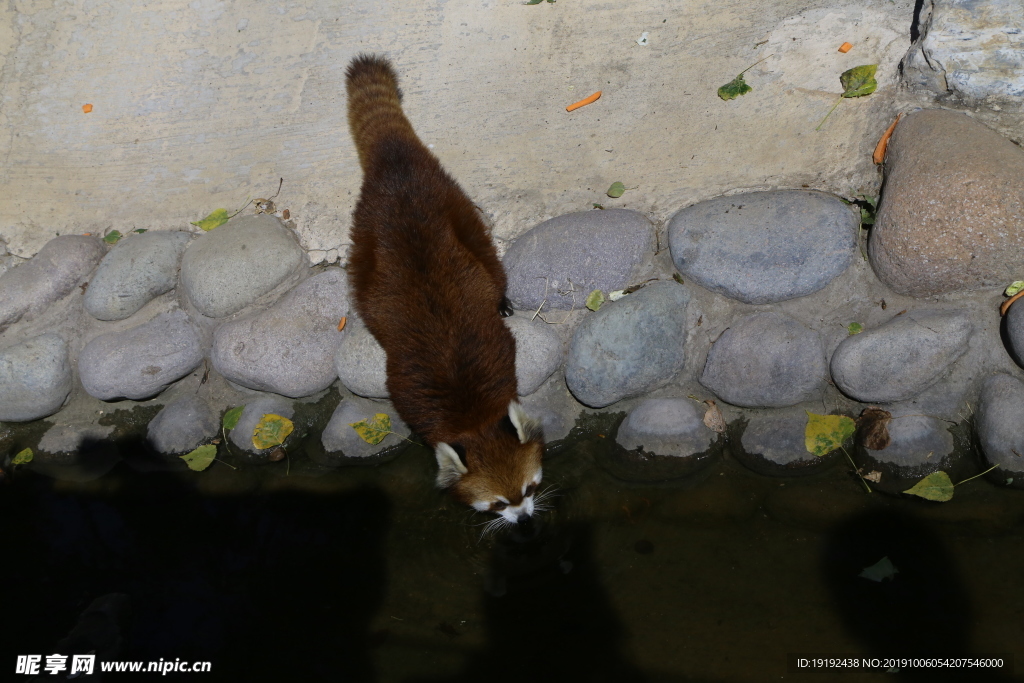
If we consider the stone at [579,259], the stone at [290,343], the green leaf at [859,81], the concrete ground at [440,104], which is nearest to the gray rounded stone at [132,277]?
the concrete ground at [440,104]

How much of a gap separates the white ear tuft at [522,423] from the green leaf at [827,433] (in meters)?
Result: 1.57

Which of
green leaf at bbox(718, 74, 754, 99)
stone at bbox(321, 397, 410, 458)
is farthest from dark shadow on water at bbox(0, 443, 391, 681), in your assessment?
green leaf at bbox(718, 74, 754, 99)

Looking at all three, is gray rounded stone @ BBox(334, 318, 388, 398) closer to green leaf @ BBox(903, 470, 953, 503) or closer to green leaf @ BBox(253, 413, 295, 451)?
green leaf @ BBox(253, 413, 295, 451)

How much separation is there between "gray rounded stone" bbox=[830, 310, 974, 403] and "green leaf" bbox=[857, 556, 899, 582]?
2.99 feet

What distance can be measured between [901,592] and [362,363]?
3264 millimetres

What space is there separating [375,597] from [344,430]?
3.57ft

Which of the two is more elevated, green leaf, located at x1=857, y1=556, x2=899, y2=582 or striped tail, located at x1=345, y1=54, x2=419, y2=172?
striped tail, located at x1=345, y1=54, x2=419, y2=172

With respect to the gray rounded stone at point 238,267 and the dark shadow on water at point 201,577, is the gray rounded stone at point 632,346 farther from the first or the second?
the gray rounded stone at point 238,267

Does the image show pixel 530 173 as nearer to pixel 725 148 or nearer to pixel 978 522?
pixel 725 148

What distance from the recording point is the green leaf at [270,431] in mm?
4371

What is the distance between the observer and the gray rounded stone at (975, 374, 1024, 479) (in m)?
3.54

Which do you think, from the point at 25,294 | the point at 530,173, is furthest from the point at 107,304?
the point at 530,173

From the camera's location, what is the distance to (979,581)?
10.8 ft

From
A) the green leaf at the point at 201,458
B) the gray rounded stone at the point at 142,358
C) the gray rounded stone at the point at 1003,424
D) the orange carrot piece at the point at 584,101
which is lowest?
the green leaf at the point at 201,458
